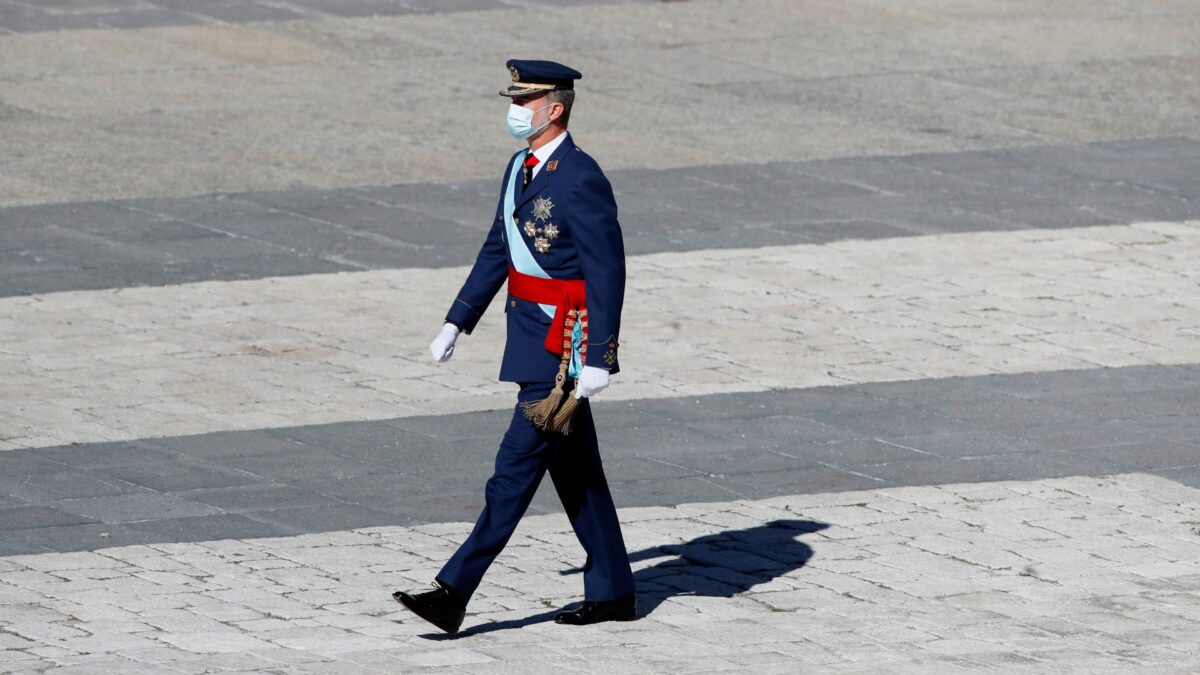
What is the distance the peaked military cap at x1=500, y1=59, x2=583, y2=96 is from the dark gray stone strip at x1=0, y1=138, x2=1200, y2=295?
513 centimetres

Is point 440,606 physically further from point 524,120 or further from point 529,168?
point 524,120

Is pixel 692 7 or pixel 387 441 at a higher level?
pixel 692 7

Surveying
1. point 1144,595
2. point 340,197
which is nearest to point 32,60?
point 340,197

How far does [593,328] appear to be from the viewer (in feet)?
22.3

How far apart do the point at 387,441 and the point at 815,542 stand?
7.00 feet

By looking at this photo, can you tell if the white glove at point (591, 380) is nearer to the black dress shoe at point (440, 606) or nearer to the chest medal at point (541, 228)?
the chest medal at point (541, 228)

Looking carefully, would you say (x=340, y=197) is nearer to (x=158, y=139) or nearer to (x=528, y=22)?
(x=158, y=139)

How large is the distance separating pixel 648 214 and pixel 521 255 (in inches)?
255

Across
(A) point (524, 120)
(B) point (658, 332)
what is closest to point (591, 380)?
(A) point (524, 120)

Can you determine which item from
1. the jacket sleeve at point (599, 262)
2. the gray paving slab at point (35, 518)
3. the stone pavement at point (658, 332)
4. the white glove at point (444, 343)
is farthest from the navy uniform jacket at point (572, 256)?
the stone pavement at point (658, 332)

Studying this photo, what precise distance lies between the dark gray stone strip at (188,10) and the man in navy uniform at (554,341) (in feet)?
38.9

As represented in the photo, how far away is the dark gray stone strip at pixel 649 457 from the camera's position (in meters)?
8.19

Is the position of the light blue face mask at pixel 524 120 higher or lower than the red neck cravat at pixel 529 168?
higher

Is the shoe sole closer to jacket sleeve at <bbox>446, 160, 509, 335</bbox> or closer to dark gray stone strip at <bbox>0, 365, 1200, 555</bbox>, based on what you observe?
jacket sleeve at <bbox>446, 160, 509, 335</bbox>
